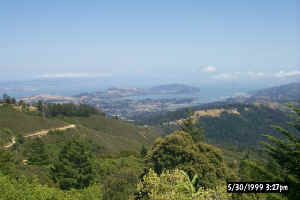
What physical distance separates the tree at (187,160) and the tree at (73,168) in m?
6.95

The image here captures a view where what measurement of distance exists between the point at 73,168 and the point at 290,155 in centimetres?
2404

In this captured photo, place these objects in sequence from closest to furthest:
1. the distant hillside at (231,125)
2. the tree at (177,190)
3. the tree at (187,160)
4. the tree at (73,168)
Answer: the tree at (177,190) < the tree at (187,160) < the tree at (73,168) < the distant hillside at (231,125)

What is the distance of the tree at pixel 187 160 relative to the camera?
82.4 ft

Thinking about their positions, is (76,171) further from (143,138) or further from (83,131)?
(143,138)

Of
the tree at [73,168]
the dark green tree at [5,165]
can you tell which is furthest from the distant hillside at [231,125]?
the dark green tree at [5,165]

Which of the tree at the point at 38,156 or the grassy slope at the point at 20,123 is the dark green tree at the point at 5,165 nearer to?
the tree at the point at 38,156

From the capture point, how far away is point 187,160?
A: 2597 centimetres

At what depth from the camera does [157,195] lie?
460 inches

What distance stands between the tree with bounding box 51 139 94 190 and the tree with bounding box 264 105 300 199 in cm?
2227

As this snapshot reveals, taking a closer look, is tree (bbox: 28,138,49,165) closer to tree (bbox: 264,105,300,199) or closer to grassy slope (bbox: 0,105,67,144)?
grassy slope (bbox: 0,105,67,144)

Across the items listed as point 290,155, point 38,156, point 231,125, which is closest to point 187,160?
point 290,155

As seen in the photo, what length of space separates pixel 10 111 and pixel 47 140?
18695 millimetres

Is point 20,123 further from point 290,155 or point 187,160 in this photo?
point 290,155

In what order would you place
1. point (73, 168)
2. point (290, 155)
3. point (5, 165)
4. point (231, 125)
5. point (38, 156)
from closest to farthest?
point (290, 155) < point (5, 165) < point (73, 168) < point (38, 156) < point (231, 125)
